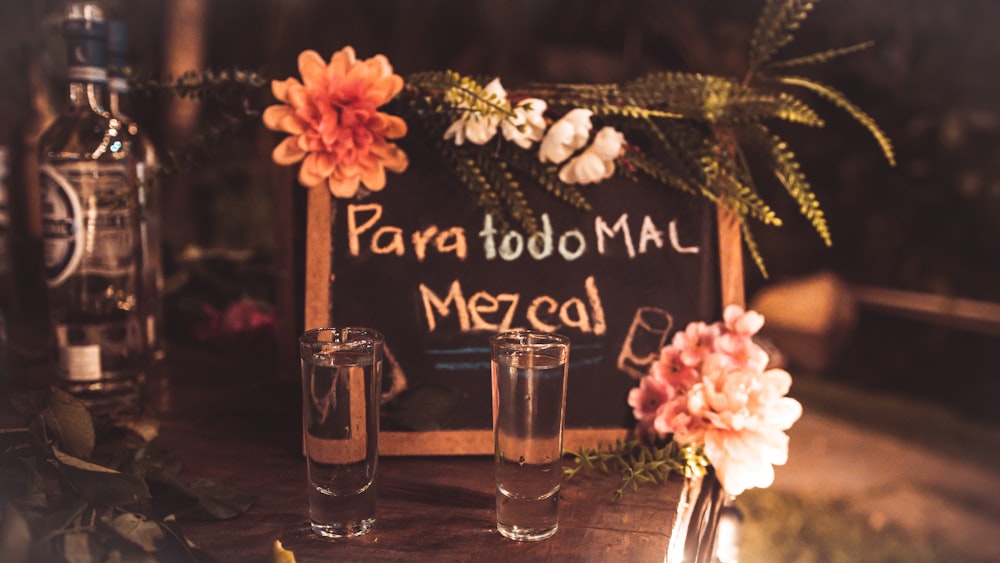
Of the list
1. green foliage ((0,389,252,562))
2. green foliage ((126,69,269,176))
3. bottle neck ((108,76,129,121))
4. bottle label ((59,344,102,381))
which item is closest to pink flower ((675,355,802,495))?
green foliage ((0,389,252,562))

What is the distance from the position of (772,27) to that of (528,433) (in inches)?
20.9

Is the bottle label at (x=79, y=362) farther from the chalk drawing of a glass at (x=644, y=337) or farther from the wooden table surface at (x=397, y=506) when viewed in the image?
the chalk drawing of a glass at (x=644, y=337)

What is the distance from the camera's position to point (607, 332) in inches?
34.8

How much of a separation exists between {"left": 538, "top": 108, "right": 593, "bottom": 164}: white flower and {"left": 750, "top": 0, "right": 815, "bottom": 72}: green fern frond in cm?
20

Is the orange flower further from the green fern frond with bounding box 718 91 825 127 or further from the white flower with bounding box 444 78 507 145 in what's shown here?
the green fern frond with bounding box 718 91 825 127

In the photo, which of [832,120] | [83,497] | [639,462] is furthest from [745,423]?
[832,120]

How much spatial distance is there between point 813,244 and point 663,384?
3338 millimetres

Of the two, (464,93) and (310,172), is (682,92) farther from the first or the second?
(310,172)

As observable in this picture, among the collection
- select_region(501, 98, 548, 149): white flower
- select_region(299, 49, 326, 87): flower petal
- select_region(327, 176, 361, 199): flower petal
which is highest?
select_region(299, 49, 326, 87): flower petal

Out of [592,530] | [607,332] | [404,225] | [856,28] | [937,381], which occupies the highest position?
[856,28]

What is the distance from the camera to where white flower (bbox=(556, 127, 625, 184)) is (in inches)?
33.1

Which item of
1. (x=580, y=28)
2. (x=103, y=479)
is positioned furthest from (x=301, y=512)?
(x=580, y=28)

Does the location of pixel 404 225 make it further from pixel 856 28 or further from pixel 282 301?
pixel 856 28

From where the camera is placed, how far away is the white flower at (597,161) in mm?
840
